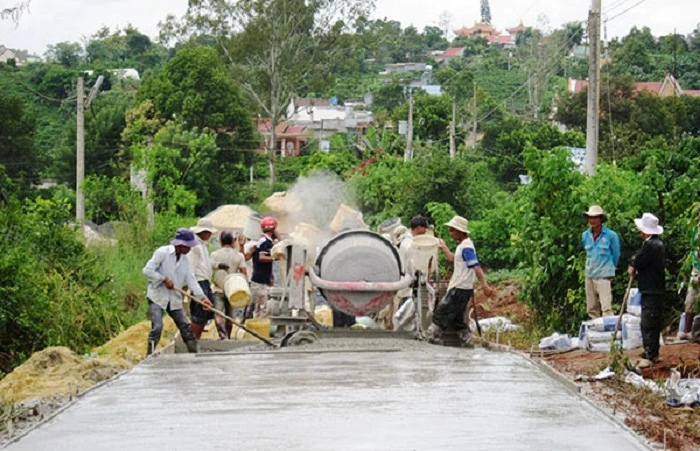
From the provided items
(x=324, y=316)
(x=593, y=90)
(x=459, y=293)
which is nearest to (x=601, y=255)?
(x=459, y=293)

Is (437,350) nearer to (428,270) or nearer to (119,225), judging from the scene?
(428,270)

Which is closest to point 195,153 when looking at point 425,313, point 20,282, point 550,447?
point 20,282

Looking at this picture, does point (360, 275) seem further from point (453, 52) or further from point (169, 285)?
point (453, 52)

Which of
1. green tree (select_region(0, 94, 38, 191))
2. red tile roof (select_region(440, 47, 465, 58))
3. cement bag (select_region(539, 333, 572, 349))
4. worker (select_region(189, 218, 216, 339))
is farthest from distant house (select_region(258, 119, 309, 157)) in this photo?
red tile roof (select_region(440, 47, 465, 58))

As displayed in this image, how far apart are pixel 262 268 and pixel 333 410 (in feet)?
31.8

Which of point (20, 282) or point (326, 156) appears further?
point (326, 156)

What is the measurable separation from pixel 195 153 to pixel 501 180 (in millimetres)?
13220

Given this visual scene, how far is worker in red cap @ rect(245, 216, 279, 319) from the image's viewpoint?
723 inches

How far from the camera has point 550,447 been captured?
7.77 m

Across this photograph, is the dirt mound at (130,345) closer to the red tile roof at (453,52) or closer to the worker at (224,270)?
the worker at (224,270)

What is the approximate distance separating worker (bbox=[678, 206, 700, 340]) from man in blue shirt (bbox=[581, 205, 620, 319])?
4.86 ft

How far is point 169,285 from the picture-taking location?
1528 centimetres

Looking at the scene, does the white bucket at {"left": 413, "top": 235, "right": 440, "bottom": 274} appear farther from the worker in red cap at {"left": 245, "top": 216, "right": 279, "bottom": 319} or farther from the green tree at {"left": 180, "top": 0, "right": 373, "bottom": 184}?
the green tree at {"left": 180, "top": 0, "right": 373, "bottom": 184}

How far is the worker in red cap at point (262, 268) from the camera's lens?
1836cm
